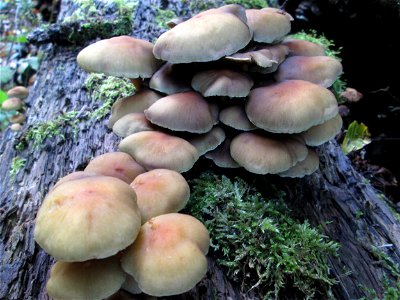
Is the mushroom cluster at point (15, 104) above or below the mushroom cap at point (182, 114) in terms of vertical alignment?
below

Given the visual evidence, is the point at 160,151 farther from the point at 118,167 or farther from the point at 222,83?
the point at 222,83

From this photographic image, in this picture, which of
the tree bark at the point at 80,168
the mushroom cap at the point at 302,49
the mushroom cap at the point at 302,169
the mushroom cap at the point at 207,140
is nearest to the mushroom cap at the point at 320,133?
the mushroom cap at the point at 302,169

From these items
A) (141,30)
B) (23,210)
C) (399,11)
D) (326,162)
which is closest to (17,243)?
Answer: (23,210)

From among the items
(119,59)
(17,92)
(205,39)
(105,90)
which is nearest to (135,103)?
(119,59)

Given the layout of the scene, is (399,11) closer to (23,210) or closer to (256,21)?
(256,21)

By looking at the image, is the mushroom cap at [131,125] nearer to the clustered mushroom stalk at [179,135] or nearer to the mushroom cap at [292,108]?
the clustered mushroom stalk at [179,135]

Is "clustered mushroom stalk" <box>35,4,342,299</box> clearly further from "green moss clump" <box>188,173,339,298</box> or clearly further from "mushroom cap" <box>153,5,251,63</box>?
"green moss clump" <box>188,173,339,298</box>

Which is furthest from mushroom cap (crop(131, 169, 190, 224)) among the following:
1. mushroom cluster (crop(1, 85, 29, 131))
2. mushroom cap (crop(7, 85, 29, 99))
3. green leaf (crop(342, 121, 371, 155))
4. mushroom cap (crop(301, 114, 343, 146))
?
mushroom cap (crop(7, 85, 29, 99))
